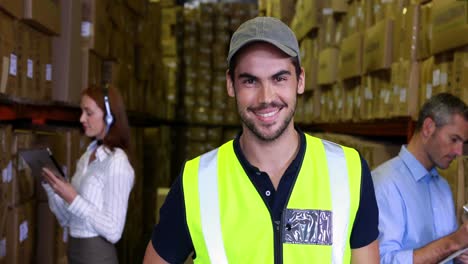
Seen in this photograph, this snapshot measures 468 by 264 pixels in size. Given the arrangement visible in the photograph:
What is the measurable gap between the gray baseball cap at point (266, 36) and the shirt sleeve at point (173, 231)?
0.40m

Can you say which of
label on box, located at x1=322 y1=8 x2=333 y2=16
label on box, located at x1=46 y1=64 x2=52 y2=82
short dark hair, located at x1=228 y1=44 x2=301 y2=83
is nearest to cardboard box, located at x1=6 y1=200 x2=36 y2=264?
label on box, located at x1=46 y1=64 x2=52 y2=82

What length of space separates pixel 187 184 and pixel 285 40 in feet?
1.53

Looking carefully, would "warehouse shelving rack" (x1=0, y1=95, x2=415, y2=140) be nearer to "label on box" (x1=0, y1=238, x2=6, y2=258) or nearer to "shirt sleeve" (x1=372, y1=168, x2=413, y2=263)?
"label on box" (x1=0, y1=238, x2=6, y2=258)

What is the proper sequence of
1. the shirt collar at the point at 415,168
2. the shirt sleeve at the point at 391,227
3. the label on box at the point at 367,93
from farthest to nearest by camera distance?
the label on box at the point at 367,93, the shirt collar at the point at 415,168, the shirt sleeve at the point at 391,227

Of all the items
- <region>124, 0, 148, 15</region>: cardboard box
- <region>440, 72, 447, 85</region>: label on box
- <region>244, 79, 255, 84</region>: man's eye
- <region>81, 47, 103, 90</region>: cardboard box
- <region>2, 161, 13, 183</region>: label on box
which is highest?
<region>124, 0, 148, 15</region>: cardboard box

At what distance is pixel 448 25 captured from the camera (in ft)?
9.29

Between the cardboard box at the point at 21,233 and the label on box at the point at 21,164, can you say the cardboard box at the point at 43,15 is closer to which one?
the label on box at the point at 21,164

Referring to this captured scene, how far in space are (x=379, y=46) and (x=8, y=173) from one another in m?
2.30

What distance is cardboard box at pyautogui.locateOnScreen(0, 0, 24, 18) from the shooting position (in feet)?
9.84

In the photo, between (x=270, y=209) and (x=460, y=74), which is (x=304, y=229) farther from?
(x=460, y=74)

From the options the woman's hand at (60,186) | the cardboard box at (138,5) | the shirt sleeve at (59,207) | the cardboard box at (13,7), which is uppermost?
the cardboard box at (138,5)

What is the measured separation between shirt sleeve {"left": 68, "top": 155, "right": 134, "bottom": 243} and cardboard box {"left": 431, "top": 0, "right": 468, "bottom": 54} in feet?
5.69

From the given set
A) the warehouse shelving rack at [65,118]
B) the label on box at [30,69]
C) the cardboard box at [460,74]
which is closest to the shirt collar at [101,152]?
the warehouse shelving rack at [65,118]

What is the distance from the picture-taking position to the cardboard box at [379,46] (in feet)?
12.3
